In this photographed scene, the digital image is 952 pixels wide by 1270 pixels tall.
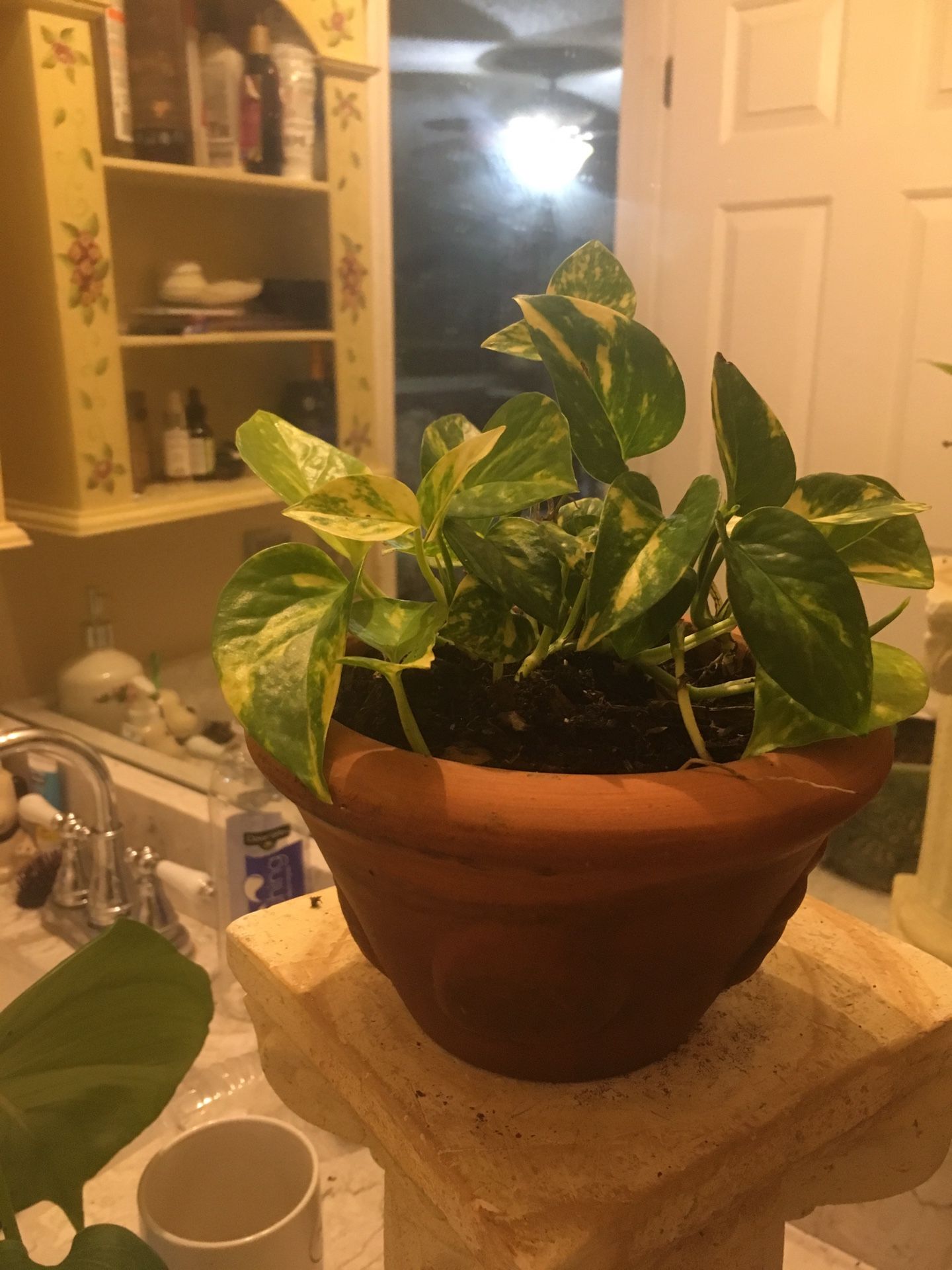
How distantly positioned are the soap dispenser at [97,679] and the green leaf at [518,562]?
112 cm

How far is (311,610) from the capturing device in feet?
1.09

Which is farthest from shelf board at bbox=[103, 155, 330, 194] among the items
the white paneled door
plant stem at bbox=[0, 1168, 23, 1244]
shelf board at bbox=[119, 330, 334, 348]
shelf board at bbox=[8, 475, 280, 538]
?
plant stem at bbox=[0, 1168, 23, 1244]

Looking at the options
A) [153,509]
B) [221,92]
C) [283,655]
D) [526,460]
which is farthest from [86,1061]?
[221,92]

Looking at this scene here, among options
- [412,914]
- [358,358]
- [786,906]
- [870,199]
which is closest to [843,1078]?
[786,906]

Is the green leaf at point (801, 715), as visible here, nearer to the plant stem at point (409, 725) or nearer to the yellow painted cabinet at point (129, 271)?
the plant stem at point (409, 725)

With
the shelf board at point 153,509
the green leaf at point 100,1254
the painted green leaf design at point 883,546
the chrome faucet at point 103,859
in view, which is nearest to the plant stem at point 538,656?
the painted green leaf design at point 883,546

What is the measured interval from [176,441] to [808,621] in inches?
48.7

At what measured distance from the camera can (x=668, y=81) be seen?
182 cm

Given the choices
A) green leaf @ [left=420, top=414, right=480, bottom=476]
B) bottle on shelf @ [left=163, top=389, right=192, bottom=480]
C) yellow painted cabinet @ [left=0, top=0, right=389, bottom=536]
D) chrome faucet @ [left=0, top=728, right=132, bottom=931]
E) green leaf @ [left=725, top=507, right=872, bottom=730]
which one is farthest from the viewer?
bottle on shelf @ [left=163, top=389, right=192, bottom=480]

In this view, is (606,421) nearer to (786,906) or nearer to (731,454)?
(731,454)

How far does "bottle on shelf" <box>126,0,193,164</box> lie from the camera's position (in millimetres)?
1229

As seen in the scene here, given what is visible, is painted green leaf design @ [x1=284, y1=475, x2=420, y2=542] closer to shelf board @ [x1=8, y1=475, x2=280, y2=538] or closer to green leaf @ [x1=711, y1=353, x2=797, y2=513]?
green leaf @ [x1=711, y1=353, x2=797, y2=513]

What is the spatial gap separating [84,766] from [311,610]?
72 centimetres

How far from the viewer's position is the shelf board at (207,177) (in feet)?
4.09
